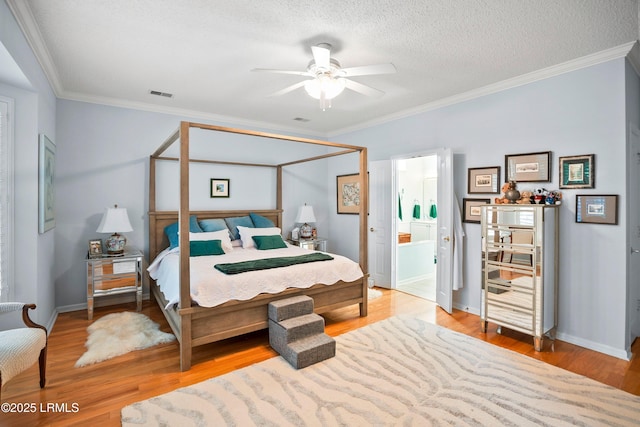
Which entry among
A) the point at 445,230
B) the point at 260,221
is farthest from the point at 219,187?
the point at 445,230

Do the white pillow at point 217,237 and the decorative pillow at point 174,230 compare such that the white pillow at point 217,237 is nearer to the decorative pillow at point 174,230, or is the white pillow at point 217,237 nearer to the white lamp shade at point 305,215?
the decorative pillow at point 174,230

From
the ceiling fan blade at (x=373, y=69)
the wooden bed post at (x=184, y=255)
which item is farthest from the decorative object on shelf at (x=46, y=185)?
the ceiling fan blade at (x=373, y=69)

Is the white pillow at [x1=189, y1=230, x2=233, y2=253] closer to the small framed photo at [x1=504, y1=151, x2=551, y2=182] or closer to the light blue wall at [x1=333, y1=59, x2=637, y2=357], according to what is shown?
the light blue wall at [x1=333, y1=59, x2=637, y2=357]

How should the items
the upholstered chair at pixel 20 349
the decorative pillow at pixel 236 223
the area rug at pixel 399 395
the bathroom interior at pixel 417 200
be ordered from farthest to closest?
the bathroom interior at pixel 417 200 < the decorative pillow at pixel 236 223 < the area rug at pixel 399 395 < the upholstered chair at pixel 20 349

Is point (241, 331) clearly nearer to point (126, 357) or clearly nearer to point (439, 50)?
point (126, 357)

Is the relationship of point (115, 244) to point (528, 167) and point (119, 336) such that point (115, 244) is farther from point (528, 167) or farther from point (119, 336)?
point (528, 167)

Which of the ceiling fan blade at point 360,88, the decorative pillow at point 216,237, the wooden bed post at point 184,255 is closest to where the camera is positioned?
the wooden bed post at point 184,255

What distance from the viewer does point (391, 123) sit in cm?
512

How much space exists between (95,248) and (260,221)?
86.7 inches

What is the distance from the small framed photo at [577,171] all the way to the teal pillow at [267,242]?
341 centimetres

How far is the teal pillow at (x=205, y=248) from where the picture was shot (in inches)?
158

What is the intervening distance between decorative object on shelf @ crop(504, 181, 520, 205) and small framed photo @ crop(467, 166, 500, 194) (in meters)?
0.36

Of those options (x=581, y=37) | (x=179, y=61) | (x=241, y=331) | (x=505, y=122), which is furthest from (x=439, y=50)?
(x=241, y=331)

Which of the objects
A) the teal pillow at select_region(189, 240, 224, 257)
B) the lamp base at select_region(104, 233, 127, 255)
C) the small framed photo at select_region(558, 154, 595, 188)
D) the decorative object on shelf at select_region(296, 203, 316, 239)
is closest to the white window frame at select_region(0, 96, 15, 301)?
the lamp base at select_region(104, 233, 127, 255)
